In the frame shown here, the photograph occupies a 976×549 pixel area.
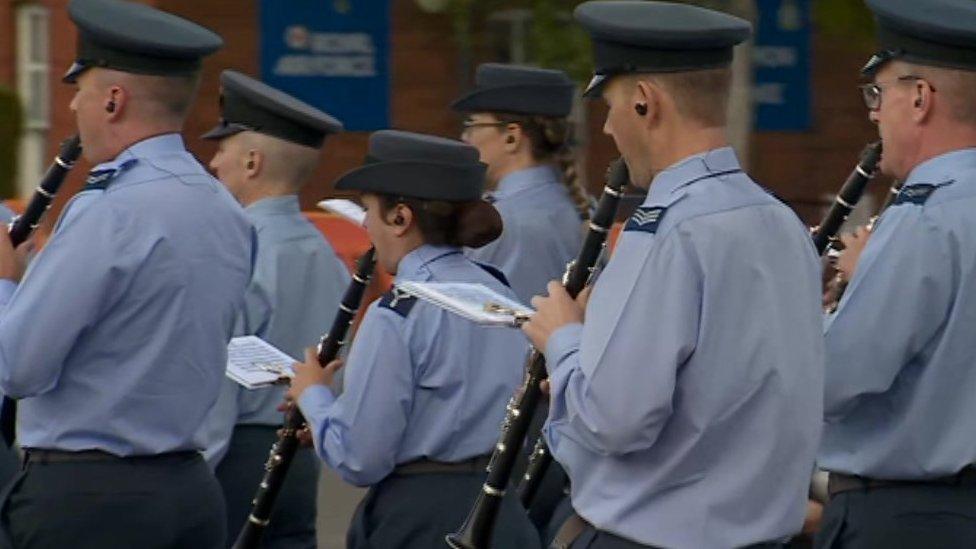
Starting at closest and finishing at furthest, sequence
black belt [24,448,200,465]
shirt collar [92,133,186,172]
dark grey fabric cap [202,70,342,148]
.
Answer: black belt [24,448,200,465] < shirt collar [92,133,186,172] < dark grey fabric cap [202,70,342,148]

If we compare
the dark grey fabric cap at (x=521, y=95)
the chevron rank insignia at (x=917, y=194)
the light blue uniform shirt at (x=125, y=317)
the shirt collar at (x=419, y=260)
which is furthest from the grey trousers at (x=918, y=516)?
the dark grey fabric cap at (x=521, y=95)

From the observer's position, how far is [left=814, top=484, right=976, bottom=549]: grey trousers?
198 inches

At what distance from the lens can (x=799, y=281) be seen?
4395 mm

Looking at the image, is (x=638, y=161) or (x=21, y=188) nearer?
(x=638, y=161)

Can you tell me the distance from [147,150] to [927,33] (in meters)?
1.78

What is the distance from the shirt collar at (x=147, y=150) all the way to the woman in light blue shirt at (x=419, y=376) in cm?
54

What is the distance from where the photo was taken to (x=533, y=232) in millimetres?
7570

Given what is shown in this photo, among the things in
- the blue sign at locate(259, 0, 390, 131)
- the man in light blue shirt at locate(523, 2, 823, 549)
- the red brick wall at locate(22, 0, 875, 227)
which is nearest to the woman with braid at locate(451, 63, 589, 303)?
the man in light blue shirt at locate(523, 2, 823, 549)

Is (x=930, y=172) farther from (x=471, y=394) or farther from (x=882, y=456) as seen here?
(x=471, y=394)

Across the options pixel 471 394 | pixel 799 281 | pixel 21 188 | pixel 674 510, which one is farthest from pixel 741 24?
pixel 21 188

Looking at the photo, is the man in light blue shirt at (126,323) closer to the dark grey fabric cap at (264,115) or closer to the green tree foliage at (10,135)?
the dark grey fabric cap at (264,115)

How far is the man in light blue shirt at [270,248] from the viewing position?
7188 millimetres

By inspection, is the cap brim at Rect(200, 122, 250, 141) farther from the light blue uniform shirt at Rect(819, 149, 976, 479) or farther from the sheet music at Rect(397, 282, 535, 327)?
the light blue uniform shirt at Rect(819, 149, 976, 479)

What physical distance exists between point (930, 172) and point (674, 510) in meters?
1.14
